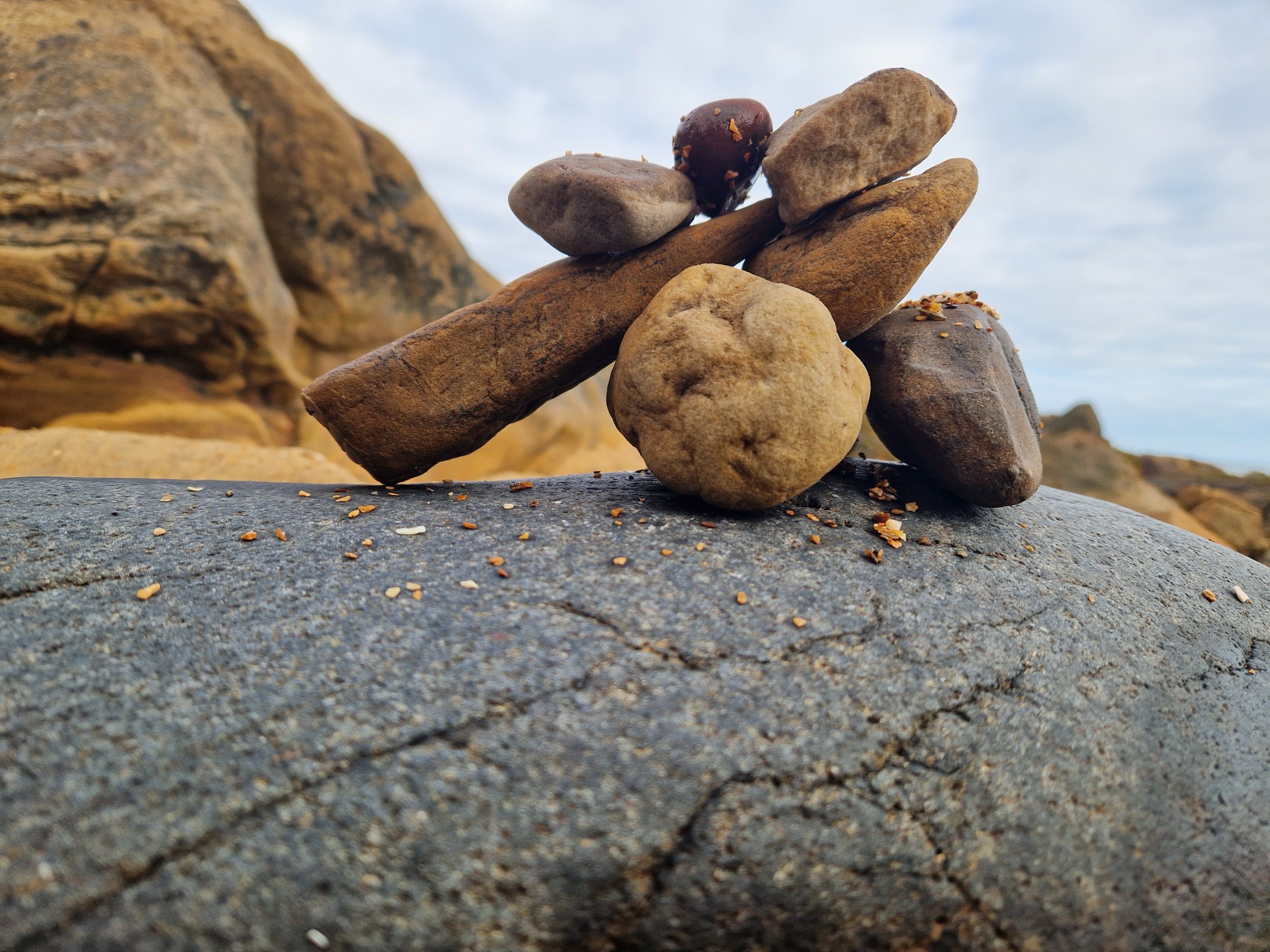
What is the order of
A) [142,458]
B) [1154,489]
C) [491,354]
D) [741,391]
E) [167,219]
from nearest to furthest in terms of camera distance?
[741,391] < [491,354] < [142,458] < [167,219] < [1154,489]

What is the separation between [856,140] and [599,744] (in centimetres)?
284

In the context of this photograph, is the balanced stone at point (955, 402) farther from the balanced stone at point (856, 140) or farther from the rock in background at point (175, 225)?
the rock in background at point (175, 225)

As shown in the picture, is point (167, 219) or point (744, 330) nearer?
point (744, 330)

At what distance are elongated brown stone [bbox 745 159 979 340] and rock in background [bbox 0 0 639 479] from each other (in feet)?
20.7

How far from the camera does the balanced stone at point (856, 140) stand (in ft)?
10.6

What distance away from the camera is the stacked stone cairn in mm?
2990

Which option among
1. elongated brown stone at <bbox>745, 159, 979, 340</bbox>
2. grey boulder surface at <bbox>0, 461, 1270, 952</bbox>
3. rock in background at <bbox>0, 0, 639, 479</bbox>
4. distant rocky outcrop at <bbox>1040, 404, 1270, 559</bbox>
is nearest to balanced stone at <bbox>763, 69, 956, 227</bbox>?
elongated brown stone at <bbox>745, 159, 979, 340</bbox>

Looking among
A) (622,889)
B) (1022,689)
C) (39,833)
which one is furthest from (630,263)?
(39,833)

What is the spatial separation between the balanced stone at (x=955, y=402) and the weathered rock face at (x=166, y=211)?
6.62 metres

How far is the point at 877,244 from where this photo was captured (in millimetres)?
3301

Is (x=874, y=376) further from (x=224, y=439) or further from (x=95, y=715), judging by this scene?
(x=224, y=439)

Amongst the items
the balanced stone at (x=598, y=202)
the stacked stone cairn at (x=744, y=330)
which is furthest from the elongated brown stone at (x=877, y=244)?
the balanced stone at (x=598, y=202)

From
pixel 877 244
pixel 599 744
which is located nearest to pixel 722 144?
pixel 877 244

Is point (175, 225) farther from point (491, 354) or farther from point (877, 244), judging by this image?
point (877, 244)
